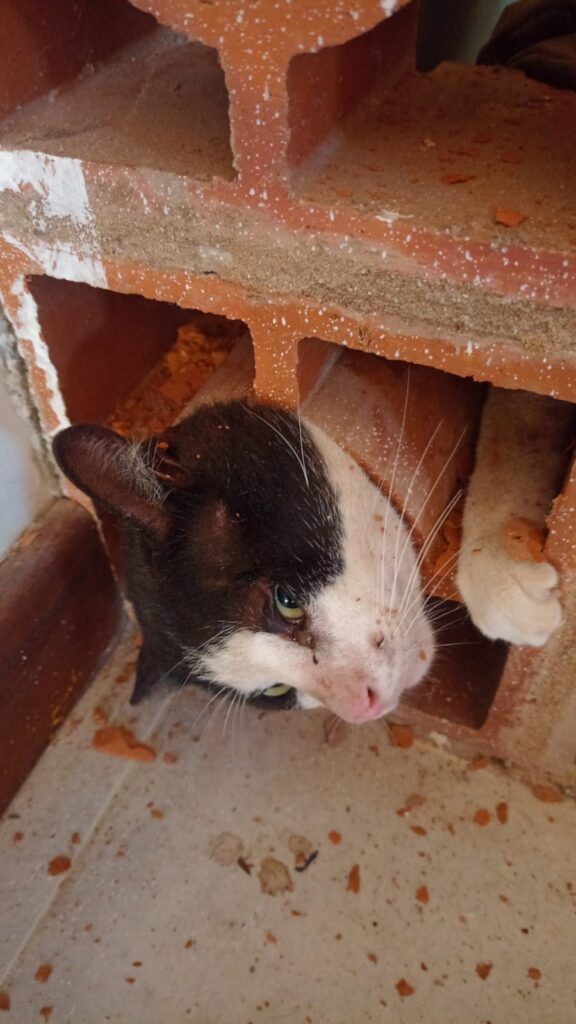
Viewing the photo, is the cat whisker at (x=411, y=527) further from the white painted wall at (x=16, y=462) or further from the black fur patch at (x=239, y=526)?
the white painted wall at (x=16, y=462)

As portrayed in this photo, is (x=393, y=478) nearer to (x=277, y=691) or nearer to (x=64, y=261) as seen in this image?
(x=277, y=691)

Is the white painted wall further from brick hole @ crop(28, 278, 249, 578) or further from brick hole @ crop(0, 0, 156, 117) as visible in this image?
brick hole @ crop(0, 0, 156, 117)

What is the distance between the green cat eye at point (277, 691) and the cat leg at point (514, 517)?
31 centimetres

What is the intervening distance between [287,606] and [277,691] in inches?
9.1

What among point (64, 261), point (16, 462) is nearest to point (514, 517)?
point (64, 261)

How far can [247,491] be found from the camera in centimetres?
108

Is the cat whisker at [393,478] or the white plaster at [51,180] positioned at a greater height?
the white plaster at [51,180]

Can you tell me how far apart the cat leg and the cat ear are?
1.45ft

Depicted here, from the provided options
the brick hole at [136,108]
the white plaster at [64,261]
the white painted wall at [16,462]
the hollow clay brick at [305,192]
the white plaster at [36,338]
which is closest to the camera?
the hollow clay brick at [305,192]

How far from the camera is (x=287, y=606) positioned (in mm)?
1094

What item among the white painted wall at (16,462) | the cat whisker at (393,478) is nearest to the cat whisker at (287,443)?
the cat whisker at (393,478)

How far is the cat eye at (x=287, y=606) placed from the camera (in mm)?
1083

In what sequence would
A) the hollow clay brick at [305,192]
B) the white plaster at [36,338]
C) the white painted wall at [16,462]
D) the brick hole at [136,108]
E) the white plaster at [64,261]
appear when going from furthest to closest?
the white painted wall at [16,462] → the white plaster at [36,338] → the white plaster at [64,261] → the brick hole at [136,108] → the hollow clay brick at [305,192]

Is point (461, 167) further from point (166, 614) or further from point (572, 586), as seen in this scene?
point (166, 614)
